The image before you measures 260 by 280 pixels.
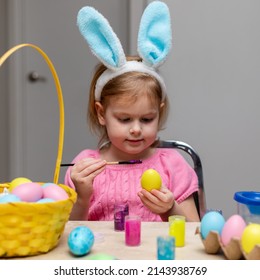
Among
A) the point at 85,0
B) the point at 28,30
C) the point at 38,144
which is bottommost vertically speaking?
the point at 38,144

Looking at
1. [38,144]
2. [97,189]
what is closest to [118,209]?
[97,189]

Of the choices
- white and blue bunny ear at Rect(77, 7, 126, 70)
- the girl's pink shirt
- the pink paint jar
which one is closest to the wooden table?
the pink paint jar

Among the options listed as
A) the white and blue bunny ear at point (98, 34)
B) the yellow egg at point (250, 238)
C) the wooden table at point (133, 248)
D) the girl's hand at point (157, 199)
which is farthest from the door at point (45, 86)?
the yellow egg at point (250, 238)

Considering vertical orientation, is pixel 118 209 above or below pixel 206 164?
above

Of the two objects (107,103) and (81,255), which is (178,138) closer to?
(107,103)

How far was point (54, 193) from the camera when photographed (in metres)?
→ 0.89

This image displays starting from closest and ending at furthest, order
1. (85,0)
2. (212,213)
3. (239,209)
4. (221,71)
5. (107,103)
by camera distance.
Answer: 1. (212,213)
2. (239,209)
3. (107,103)
4. (221,71)
5. (85,0)

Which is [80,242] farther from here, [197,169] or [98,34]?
[197,169]

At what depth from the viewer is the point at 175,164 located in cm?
148

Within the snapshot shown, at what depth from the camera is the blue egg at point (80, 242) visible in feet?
2.75

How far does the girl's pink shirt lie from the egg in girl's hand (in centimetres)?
56

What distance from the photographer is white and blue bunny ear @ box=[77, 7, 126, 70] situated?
1247mm

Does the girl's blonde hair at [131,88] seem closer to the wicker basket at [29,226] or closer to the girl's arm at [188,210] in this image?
the girl's arm at [188,210]
